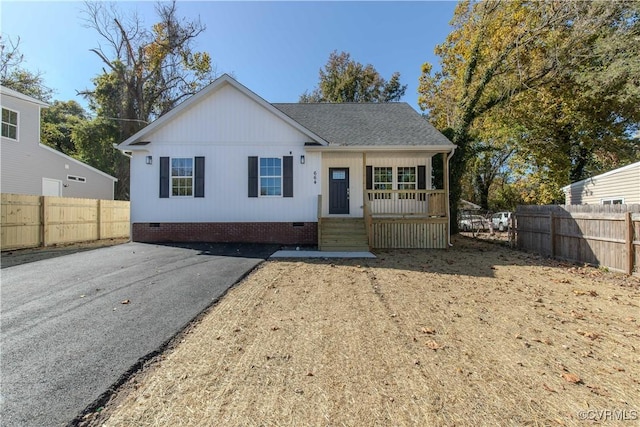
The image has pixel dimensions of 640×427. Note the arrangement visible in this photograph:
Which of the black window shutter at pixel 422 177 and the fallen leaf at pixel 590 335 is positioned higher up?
the black window shutter at pixel 422 177

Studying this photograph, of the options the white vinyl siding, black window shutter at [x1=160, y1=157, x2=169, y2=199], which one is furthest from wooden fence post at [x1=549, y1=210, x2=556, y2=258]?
the white vinyl siding

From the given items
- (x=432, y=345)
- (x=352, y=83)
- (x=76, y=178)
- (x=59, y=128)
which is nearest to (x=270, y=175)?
(x=432, y=345)

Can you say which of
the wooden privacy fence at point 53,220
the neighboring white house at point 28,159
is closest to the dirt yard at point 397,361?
the wooden privacy fence at point 53,220

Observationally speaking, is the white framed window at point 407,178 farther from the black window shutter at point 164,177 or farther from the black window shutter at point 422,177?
the black window shutter at point 164,177

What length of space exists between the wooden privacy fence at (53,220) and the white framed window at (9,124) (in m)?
5.07

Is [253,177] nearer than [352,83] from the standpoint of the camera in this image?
Yes

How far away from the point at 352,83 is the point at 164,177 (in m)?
23.4

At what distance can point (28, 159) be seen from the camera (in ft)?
47.0

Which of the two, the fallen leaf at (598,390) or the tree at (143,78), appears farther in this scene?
the tree at (143,78)

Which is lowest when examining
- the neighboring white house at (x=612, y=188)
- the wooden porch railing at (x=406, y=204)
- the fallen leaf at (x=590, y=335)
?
the fallen leaf at (x=590, y=335)

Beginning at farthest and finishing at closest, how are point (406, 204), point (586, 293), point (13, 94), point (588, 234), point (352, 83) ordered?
point (352, 83) < point (13, 94) < point (406, 204) < point (588, 234) < point (586, 293)

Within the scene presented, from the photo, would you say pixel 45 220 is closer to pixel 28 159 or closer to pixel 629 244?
pixel 28 159

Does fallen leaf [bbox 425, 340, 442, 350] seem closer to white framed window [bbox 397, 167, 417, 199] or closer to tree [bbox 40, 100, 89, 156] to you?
white framed window [bbox 397, 167, 417, 199]

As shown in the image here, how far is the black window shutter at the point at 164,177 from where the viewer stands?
36.6 feet
